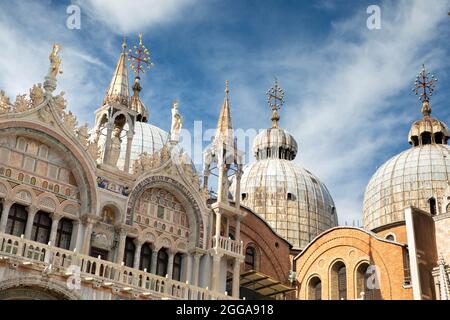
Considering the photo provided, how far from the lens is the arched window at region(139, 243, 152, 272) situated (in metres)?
23.9

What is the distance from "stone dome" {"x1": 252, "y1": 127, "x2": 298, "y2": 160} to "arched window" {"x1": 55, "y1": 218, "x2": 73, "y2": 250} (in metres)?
30.0

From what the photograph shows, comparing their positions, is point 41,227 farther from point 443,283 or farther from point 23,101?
point 443,283

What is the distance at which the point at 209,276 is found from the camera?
24547mm

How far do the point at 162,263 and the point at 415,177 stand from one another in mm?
23996

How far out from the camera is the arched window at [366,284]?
3008 centimetres

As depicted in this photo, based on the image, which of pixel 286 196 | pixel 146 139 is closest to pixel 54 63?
pixel 146 139

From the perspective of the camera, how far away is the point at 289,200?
46562mm

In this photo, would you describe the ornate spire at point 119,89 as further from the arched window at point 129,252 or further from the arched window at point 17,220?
the arched window at point 17,220

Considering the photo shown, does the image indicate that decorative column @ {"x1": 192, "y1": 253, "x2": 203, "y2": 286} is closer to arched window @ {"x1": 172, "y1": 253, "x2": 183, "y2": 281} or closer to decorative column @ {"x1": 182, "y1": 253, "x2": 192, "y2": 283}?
decorative column @ {"x1": 182, "y1": 253, "x2": 192, "y2": 283}

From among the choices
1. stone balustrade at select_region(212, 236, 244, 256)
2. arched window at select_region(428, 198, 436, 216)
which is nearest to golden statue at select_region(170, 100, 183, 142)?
stone balustrade at select_region(212, 236, 244, 256)
